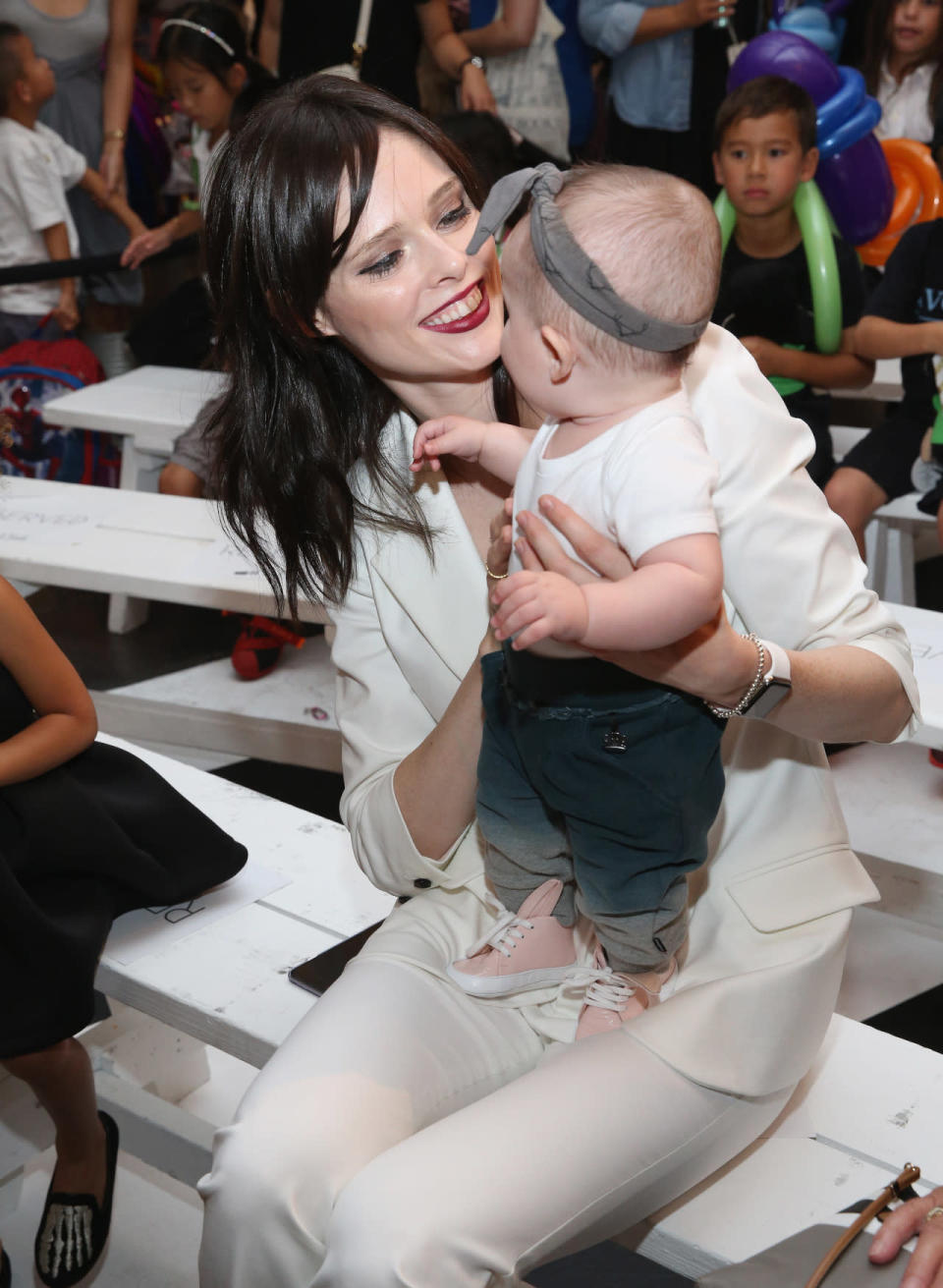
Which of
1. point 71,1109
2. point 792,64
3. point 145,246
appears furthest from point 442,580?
point 145,246

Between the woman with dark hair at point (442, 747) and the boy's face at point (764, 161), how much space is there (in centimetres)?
197

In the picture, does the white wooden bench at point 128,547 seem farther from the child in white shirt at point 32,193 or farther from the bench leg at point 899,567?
the bench leg at point 899,567

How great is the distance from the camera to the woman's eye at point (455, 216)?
4.85ft

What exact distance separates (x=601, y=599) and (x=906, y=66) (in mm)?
3914

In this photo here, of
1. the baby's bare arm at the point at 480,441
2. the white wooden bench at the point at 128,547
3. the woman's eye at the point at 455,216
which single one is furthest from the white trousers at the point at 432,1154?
the white wooden bench at the point at 128,547

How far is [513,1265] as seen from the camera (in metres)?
1.17

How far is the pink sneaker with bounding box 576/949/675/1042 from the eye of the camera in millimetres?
1338

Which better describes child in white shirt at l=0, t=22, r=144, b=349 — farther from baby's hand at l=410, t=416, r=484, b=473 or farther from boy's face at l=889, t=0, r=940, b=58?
baby's hand at l=410, t=416, r=484, b=473

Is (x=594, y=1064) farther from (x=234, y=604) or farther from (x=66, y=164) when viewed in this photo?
(x=66, y=164)

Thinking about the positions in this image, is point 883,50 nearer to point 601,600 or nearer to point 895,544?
point 895,544

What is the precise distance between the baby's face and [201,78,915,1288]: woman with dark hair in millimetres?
106

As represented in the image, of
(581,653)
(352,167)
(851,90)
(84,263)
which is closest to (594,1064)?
(581,653)

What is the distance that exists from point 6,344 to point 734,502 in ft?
13.3

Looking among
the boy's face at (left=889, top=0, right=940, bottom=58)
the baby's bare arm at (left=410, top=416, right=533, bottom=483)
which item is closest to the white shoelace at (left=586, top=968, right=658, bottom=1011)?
the baby's bare arm at (left=410, top=416, right=533, bottom=483)
